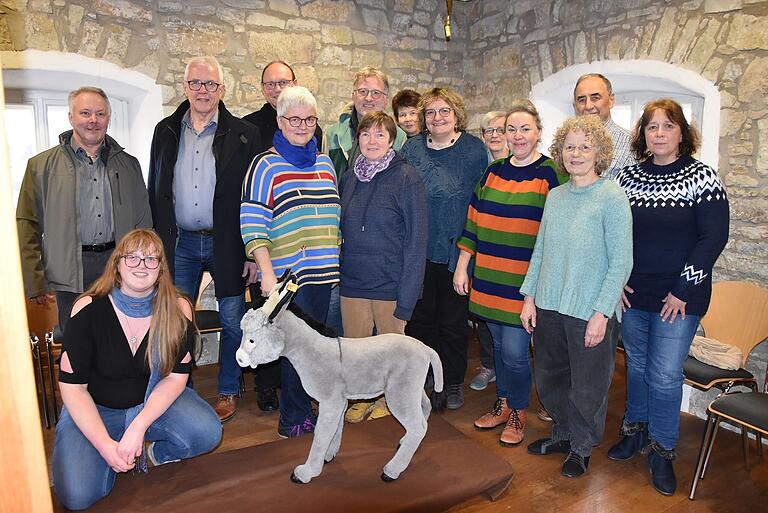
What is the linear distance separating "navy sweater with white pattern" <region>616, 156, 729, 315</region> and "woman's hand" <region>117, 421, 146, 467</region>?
1.98m

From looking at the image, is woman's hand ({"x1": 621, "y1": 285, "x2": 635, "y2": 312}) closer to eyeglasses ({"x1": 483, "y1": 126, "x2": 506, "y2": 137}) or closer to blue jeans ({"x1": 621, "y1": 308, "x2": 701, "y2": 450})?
blue jeans ({"x1": 621, "y1": 308, "x2": 701, "y2": 450})

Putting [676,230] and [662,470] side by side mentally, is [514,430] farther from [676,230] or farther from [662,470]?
[676,230]

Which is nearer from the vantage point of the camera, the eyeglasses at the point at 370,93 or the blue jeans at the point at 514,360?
the blue jeans at the point at 514,360

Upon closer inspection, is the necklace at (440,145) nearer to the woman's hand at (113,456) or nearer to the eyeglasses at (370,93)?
the eyeglasses at (370,93)

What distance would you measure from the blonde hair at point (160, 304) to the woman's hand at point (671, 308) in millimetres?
1860

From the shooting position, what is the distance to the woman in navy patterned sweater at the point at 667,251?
226cm

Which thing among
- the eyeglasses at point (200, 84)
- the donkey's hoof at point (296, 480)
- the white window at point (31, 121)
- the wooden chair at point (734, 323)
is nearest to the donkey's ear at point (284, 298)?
the donkey's hoof at point (296, 480)

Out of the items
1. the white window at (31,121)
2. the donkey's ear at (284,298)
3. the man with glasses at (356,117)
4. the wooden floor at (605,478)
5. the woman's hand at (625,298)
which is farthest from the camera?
the white window at (31,121)

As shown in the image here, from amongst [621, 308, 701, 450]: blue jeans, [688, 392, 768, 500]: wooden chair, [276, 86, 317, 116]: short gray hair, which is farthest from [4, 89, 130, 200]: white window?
[688, 392, 768, 500]: wooden chair

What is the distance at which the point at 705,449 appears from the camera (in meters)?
2.42

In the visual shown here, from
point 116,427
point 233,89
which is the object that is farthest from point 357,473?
point 233,89

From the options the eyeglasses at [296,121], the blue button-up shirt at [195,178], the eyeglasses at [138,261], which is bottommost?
the eyeglasses at [138,261]

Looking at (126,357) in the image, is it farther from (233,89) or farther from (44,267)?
(233,89)

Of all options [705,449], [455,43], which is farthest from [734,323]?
[455,43]
